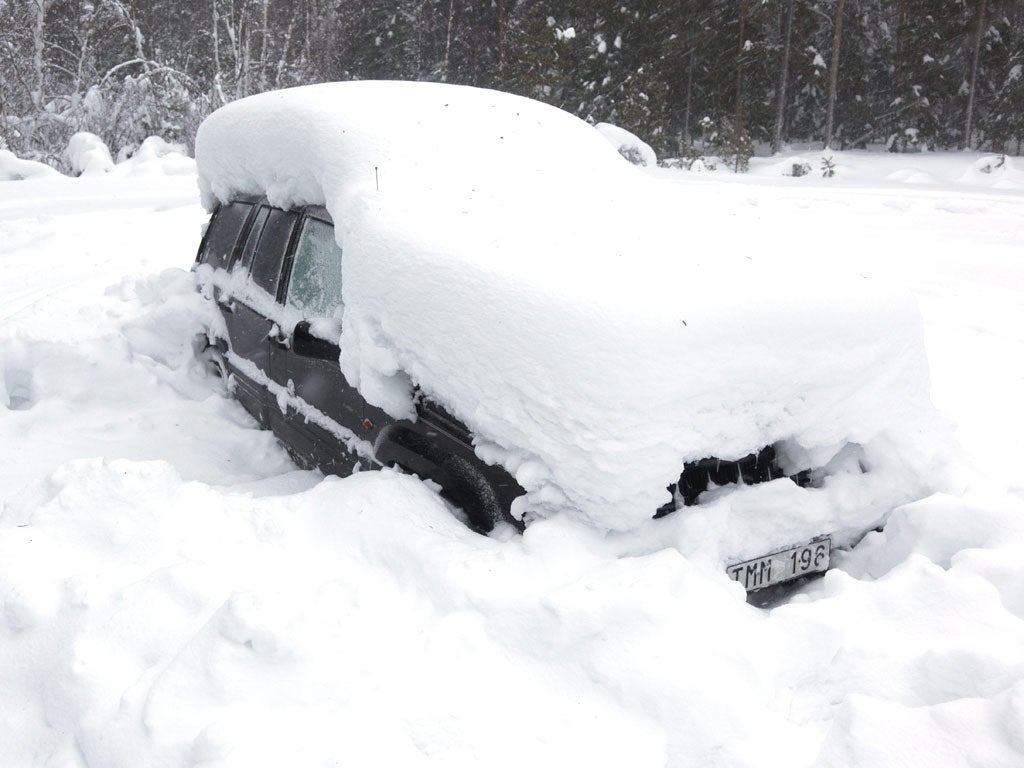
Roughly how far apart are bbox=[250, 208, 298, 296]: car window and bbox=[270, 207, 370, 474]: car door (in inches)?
4.4

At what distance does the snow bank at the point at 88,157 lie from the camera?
530 inches

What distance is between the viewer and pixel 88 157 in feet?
45.3

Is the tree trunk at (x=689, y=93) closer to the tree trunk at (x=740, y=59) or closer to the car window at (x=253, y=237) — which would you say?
the tree trunk at (x=740, y=59)

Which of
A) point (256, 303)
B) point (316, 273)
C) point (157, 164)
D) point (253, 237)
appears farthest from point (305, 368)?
point (157, 164)

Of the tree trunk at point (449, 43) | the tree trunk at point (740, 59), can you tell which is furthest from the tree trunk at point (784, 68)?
the tree trunk at point (449, 43)

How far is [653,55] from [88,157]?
1903 cm

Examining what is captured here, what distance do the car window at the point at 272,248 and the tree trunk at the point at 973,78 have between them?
26.4 m

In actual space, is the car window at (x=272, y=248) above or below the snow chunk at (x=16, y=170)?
below

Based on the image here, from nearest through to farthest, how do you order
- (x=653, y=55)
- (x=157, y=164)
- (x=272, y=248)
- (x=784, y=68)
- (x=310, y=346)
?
(x=310, y=346), (x=272, y=248), (x=157, y=164), (x=784, y=68), (x=653, y=55)

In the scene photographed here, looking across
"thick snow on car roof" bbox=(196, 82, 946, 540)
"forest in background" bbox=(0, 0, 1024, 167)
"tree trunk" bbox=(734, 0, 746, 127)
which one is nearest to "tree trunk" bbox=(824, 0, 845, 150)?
"forest in background" bbox=(0, 0, 1024, 167)

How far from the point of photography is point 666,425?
99.3 inches

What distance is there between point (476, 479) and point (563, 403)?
56 centimetres

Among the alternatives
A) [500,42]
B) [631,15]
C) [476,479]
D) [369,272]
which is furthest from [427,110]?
[631,15]

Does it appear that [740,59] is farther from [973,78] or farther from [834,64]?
[973,78]
